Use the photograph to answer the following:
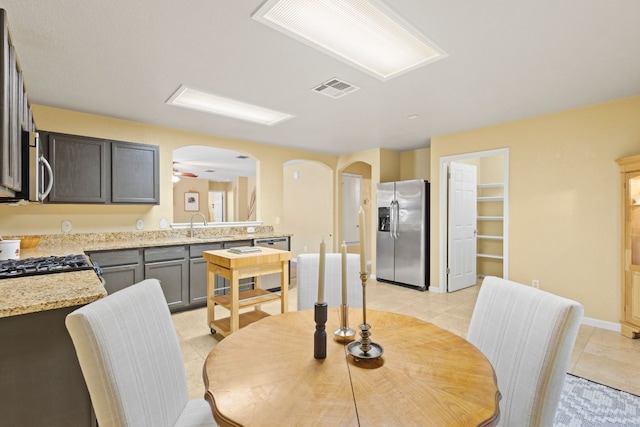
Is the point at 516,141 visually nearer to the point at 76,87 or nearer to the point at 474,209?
the point at 474,209

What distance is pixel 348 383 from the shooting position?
0.96 m

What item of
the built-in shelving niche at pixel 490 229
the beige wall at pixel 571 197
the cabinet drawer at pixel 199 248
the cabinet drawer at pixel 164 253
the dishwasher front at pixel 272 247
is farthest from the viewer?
the built-in shelving niche at pixel 490 229

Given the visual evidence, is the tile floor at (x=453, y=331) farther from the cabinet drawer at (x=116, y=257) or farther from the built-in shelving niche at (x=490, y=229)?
the built-in shelving niche at (x=490, y=229)

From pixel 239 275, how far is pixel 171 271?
1365 mm

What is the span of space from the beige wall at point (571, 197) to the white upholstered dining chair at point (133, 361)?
4024 millimetres

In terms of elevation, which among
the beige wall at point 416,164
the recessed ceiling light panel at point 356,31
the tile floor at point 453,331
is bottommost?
the tile floor at point 453,331

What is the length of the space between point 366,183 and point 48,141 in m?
5.79

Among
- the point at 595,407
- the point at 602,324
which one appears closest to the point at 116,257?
the point at 595,407

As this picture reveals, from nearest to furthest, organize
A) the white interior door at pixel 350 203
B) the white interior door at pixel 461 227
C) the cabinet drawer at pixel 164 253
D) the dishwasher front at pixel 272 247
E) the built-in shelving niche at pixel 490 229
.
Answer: the cabinet drawer at pixel 164 253
the dishwasher front at pixel 272 247
the white interior door at pixel 461 227
the built-in shelving niche at pixel 490 229
the white interior door at pixel 350 203

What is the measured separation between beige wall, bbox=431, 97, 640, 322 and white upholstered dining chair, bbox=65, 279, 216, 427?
4024mm

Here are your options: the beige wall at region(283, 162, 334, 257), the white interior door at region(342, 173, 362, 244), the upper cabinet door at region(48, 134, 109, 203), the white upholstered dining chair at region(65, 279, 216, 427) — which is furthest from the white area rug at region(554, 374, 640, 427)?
the white interior door at region(342, 173, 362, 244)

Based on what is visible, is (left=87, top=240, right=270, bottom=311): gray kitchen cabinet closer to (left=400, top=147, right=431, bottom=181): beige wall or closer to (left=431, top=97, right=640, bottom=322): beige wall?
(left=400, top=147, right=431, bottom=181): beige wall

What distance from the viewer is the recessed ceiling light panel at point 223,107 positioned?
3.16 m

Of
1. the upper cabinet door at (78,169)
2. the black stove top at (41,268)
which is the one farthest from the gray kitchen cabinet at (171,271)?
the black stove top at (41,268)
